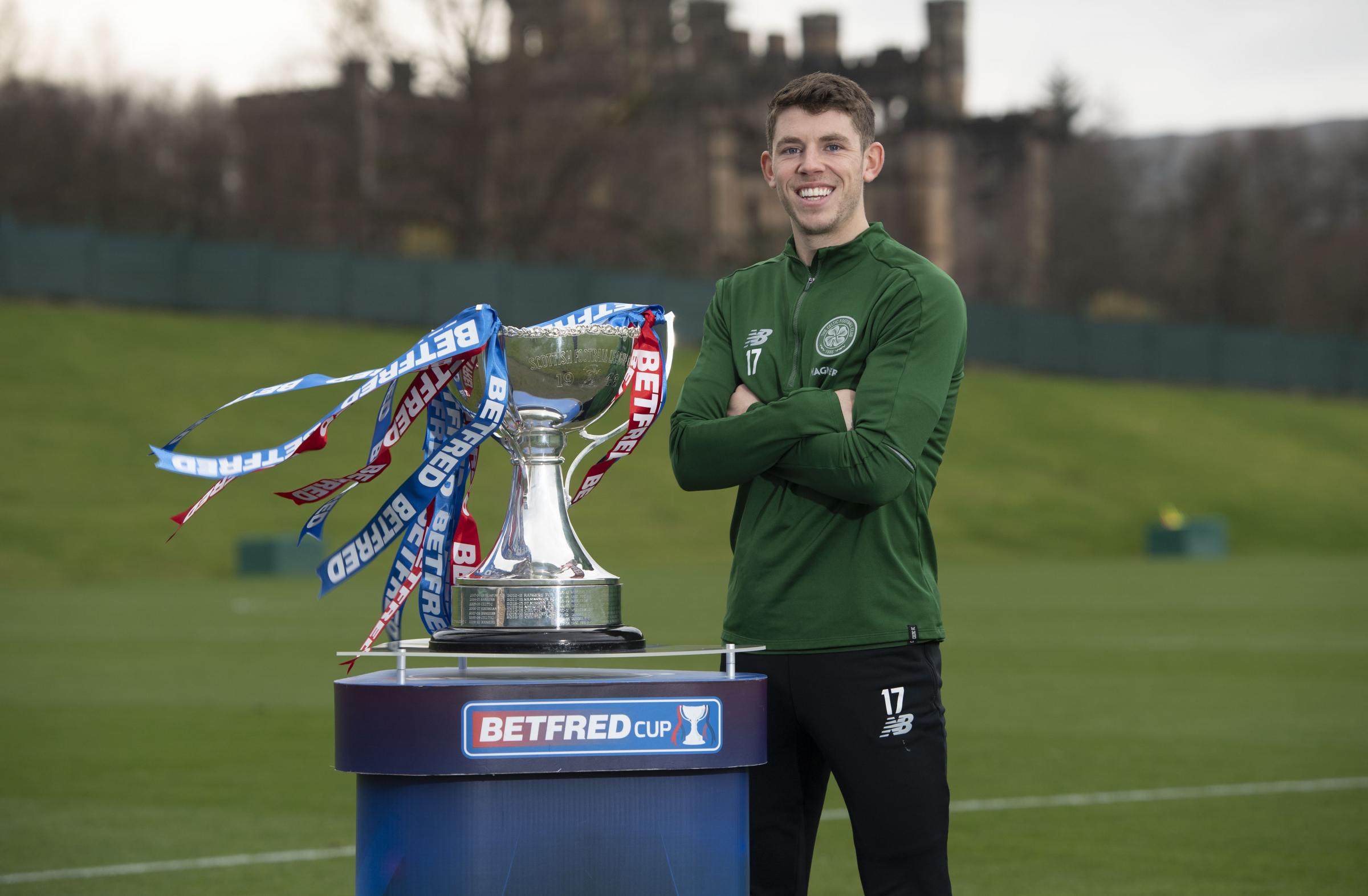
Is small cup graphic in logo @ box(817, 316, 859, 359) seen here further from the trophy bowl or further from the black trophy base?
the black trophy base

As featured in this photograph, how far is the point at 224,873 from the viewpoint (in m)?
7.32

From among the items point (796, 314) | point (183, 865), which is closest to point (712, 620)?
point (183, 865)

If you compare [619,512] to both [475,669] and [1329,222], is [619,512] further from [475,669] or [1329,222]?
[1329,222]

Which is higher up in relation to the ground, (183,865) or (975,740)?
(183,865)

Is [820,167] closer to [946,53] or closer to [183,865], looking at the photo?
[183,865]

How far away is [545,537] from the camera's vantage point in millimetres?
3531

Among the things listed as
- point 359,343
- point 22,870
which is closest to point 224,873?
point 22,870

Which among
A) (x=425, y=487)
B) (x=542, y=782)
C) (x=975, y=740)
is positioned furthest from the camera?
Result: (x=975, y=740)

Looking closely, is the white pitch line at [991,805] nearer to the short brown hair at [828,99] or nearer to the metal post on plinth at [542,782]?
the metal post on plinth at [542,782]

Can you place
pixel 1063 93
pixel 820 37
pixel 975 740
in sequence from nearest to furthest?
1. pixel 975 740
2. pixel 820 37
3. pixel 1063 93

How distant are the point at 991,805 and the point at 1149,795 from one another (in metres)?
0.84

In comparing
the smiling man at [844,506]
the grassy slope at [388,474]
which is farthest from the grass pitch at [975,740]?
the grassy slope at [388,474]

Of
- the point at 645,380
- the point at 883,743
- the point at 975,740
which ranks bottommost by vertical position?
the point at 975,740

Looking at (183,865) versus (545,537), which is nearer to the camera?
(545,537)
